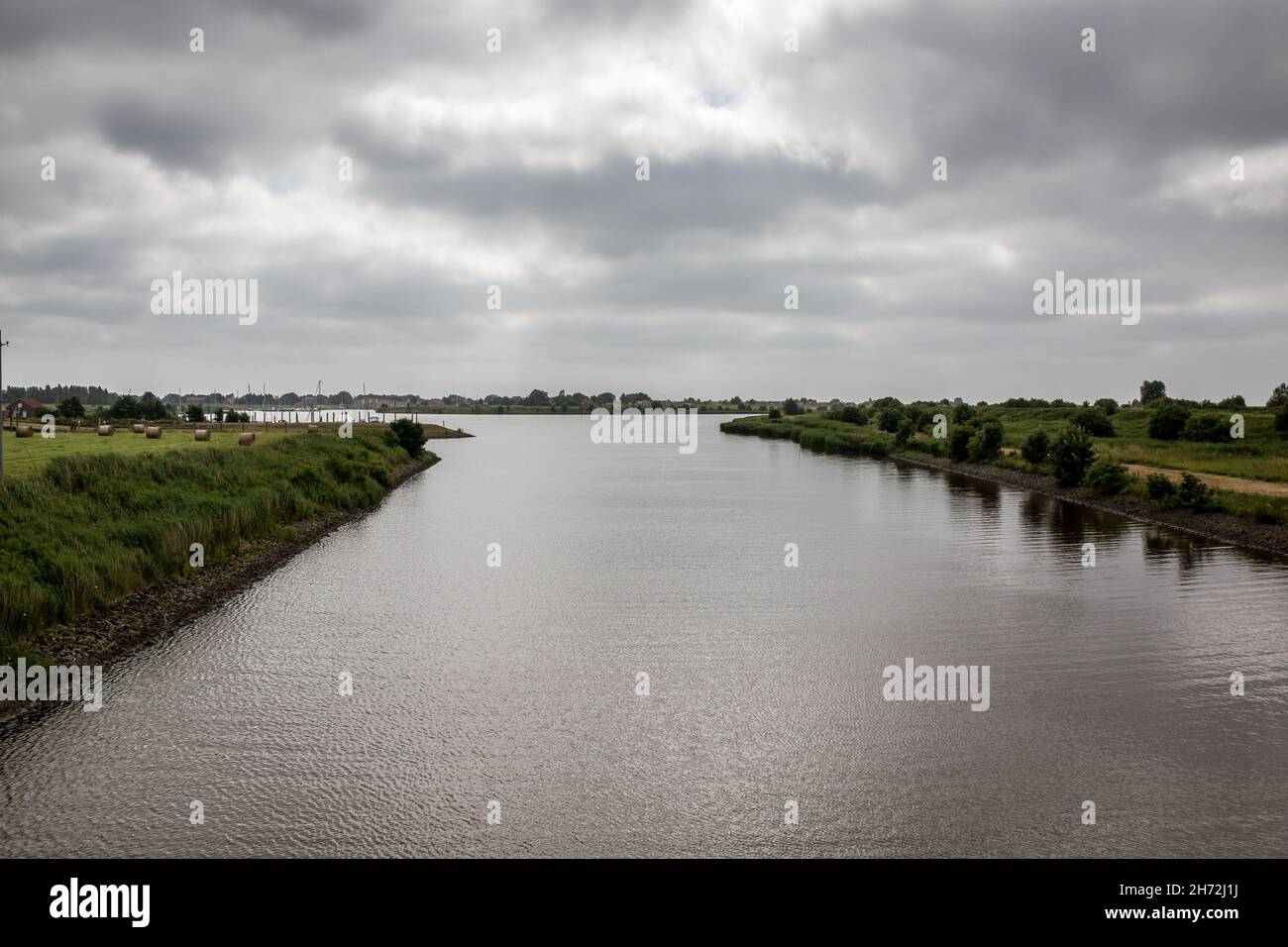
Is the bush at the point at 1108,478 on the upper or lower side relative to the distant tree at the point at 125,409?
lower

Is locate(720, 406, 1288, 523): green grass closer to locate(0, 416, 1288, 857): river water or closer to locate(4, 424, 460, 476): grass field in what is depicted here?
locate(0, 416, 1288, 857): river water

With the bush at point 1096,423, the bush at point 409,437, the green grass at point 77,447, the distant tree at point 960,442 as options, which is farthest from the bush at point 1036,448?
the bush at point 409,437

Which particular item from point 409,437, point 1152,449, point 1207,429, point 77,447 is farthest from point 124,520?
point 1207,429

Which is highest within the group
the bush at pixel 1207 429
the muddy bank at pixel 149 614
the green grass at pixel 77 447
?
the bush at pixel 1207 429

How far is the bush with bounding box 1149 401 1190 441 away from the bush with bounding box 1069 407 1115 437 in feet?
19.3

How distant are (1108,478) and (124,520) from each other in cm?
4270

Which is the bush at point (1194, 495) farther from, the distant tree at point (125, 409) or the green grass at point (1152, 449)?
the distant tree at point (125, 409)

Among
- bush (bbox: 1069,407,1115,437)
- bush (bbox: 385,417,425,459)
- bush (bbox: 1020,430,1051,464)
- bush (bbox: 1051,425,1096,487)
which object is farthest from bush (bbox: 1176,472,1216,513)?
bush (bbox: 385,417,425,459)

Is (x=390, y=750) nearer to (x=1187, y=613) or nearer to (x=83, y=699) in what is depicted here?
(x=83, y=699)

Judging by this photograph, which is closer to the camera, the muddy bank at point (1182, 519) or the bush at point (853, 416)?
the muddy bank at point (1182, 519)

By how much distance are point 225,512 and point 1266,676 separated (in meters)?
26.5

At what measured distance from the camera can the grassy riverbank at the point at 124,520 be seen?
1572 centimetres

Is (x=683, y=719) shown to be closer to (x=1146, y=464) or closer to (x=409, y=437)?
(x=1146, y=464)

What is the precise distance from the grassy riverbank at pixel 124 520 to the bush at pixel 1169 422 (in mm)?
58587
